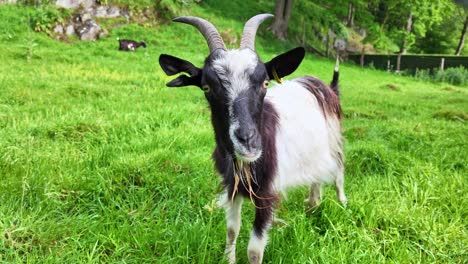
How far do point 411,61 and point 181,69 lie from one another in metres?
27.6

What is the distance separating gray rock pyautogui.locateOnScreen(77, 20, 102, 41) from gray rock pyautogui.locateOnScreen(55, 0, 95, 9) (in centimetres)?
130

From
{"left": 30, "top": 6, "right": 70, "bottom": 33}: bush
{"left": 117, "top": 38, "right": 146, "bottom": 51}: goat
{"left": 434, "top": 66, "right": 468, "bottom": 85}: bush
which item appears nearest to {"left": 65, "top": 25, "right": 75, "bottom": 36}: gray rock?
{"left": 30, "top": 6, "right": 70, "bottom": 33}: bush

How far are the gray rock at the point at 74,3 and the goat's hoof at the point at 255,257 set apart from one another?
15.3m

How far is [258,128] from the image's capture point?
7.80 ft

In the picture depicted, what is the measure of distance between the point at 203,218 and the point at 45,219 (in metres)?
1.13

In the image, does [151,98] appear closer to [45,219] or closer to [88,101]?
[88,101]

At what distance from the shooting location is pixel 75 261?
2363mm

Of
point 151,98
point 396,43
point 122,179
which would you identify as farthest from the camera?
point 396,43

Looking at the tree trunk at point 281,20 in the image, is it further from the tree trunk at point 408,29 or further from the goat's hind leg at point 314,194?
the goat's hind leg at point 314,194

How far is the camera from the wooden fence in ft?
80.3

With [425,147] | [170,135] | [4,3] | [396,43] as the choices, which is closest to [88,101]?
[170,135]

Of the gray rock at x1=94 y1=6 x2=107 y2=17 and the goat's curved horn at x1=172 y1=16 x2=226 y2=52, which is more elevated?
the gray rock at x1=94 y1=6 x2=107 y2=17

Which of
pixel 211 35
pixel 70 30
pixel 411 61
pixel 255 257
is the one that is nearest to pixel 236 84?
pixel 211 35

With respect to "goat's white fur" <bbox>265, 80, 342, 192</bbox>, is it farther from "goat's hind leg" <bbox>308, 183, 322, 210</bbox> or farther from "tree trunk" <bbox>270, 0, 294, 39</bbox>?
"tree trunk" <bbox>270, 0, 294, 39</bbox>
